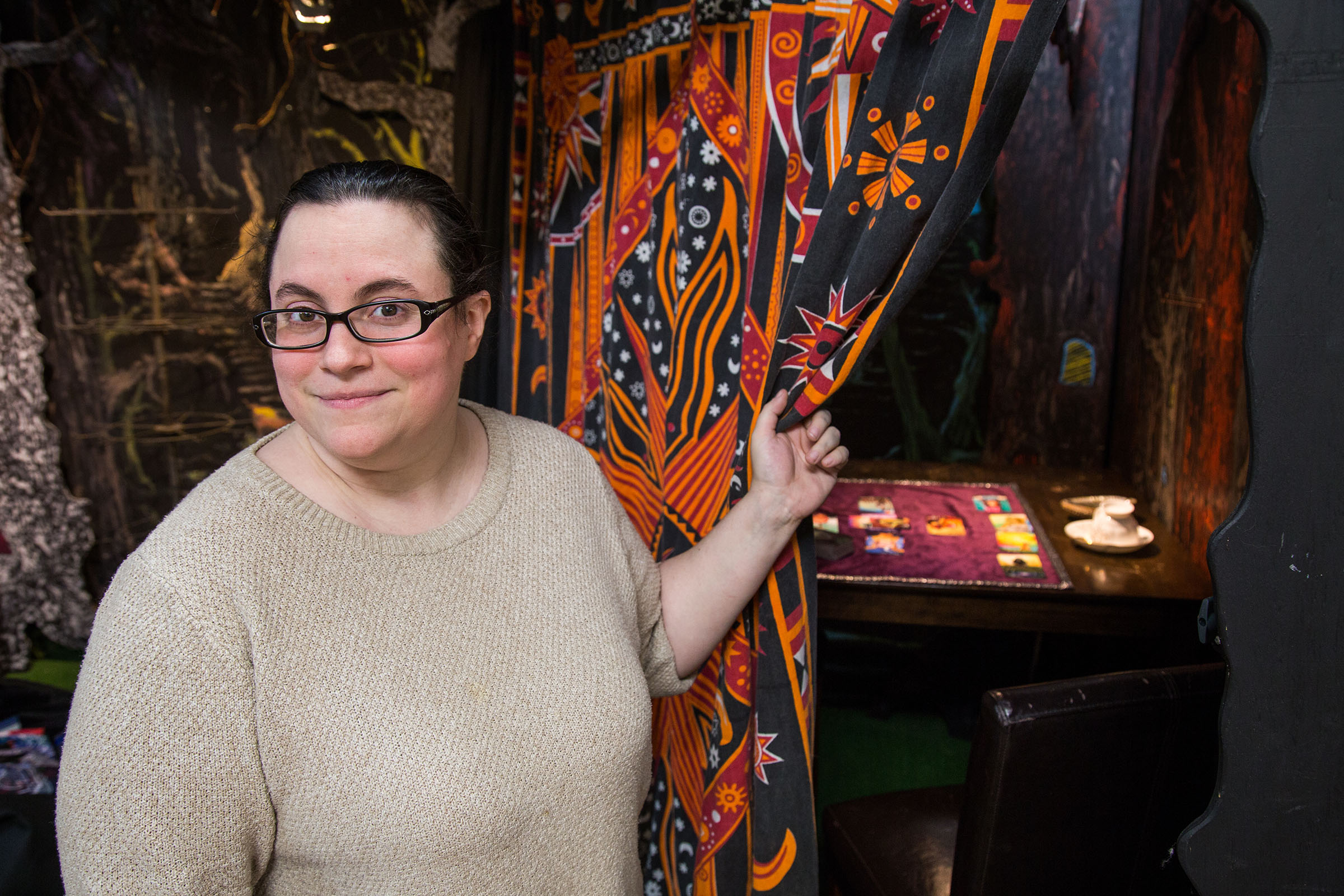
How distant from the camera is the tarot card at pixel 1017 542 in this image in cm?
250

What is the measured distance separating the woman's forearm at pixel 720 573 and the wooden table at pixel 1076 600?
78 centimetres

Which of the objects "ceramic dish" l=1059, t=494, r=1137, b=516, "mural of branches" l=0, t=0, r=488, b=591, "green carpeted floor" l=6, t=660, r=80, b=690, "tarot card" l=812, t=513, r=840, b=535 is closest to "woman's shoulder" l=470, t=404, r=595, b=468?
"tarot card" l=812, t=513, r=840, b=535

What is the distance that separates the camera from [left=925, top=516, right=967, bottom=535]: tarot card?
104 inches

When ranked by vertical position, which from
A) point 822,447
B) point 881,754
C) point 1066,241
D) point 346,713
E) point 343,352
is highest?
point 1066,241

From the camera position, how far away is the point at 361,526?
127 centimetres

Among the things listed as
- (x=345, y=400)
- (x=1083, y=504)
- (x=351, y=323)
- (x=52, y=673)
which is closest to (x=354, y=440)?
(x=345, y=400)

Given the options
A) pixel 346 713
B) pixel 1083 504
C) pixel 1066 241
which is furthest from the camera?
pixel 1066 241

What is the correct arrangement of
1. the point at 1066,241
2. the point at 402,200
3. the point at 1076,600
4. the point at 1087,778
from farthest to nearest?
the point at 1066,241
the point at 1076,600
the point at 1087,778
the point at 402,200

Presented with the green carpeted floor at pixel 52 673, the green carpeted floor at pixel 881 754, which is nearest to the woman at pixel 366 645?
the green carpeted floor at pixel 881 754

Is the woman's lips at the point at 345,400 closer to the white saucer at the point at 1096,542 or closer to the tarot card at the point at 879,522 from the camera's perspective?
the tarot card at the point at 879,522

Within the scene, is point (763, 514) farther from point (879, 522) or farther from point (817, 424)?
point (879, 522)

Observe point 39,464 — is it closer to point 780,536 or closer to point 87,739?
point 87,739

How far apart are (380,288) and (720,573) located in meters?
0.72

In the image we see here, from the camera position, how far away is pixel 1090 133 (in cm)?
319
